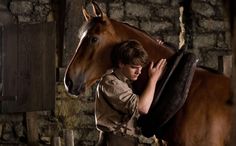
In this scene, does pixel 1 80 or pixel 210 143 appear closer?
pixel 210 143

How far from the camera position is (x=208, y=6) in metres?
6.84

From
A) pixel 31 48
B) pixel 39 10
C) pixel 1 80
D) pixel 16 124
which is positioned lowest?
pixel 16 124

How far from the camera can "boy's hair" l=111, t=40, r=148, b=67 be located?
9.55ft

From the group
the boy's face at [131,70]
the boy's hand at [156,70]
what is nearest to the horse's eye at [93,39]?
the boy's face at [131,70]

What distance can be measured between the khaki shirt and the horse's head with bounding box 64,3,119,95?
137mm

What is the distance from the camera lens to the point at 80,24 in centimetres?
660

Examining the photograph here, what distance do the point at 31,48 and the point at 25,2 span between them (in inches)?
24.8

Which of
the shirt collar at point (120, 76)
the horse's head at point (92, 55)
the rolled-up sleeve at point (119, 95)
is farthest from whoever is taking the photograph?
the horse's head at point (92, 55)

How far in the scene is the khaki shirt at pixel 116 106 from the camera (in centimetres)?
290

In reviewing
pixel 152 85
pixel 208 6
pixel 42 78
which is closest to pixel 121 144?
pixel 152 85

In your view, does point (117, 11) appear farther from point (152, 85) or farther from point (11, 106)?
point (152, 85)

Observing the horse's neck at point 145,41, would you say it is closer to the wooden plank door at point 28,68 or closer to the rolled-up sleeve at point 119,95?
the rolled-up sleeve at point 119,95

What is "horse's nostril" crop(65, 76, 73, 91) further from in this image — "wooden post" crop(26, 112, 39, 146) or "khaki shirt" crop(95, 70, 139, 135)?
"wooden post" crop(26, 112, 39, 146)

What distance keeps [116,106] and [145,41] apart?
0.52 meters
